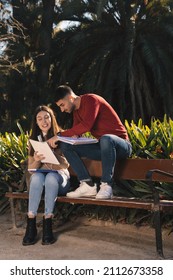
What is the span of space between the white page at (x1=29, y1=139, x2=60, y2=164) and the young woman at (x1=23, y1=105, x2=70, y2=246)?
5cm

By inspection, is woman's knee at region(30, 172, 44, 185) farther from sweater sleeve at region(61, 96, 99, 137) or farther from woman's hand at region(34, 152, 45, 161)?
sweater sleeve at region(61, 96, 99, 137)

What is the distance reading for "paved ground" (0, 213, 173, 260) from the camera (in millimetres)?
4254

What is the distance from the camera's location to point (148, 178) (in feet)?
12.6

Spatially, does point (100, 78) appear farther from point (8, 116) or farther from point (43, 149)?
point (43, 149)

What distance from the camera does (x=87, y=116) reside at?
4645 millimetres

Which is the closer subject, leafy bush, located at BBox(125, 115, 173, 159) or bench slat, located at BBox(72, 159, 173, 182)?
bench slat, located at BBox(72, 159, 173, 182)

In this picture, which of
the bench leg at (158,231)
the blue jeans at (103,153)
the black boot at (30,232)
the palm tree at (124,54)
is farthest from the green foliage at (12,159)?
the palm tree at (124,54)

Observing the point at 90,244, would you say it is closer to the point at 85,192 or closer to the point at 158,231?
the point at 85,192

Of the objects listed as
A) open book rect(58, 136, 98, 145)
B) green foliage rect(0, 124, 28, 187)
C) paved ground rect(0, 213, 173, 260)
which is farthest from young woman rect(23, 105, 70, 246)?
green foliage rect(0, 124, 28, 187)

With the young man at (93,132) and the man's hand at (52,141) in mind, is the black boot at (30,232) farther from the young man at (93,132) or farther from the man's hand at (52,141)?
the man's hand at (52,141)

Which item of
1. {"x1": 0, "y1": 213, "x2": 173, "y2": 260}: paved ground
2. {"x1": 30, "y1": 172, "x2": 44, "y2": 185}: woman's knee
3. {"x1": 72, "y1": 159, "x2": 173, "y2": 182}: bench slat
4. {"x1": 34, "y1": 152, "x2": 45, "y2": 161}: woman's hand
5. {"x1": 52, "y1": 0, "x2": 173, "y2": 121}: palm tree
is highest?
{"x1": 52, "y1": 0, "x2": 173, "y2": 121}: palm tree

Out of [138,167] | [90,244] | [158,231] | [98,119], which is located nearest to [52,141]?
[98,119]

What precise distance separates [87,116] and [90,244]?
1.21m

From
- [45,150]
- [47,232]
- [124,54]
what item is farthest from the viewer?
[124,54]
